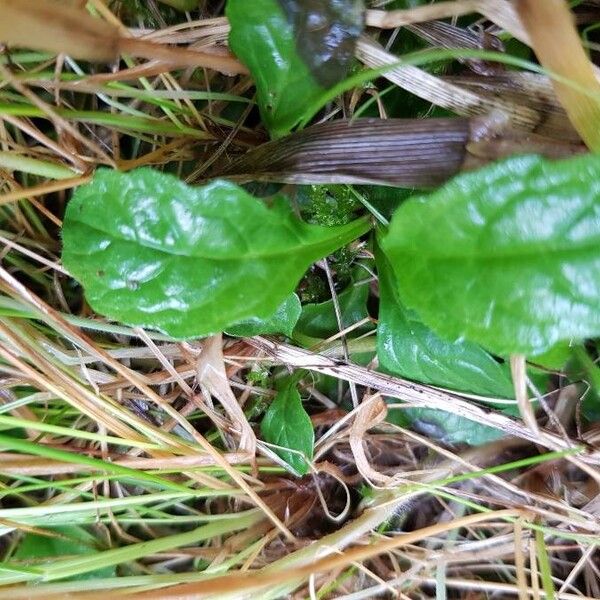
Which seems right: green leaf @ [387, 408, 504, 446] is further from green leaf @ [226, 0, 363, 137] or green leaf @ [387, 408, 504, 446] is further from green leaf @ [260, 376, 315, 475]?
green leaf @ [226, 0, 363, 137]

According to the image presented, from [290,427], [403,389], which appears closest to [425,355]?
[403,389]

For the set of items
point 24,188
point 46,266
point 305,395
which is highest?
point 24,188

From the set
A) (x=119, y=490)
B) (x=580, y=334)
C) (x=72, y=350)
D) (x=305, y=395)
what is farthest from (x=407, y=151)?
(x=119, y=490)

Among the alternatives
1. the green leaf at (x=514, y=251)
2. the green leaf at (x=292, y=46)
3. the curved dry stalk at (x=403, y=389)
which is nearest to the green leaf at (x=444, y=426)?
the curved dry stalk at (x=403, y=389)

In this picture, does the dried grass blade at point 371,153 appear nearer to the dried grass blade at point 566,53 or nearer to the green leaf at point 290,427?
the dried grass blade at point 566,53

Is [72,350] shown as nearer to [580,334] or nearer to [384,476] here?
[384,476]

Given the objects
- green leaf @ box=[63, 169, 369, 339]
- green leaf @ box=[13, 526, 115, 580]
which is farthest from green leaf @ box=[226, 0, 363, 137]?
green leaf @ box=[13, 526, 115, 580]
